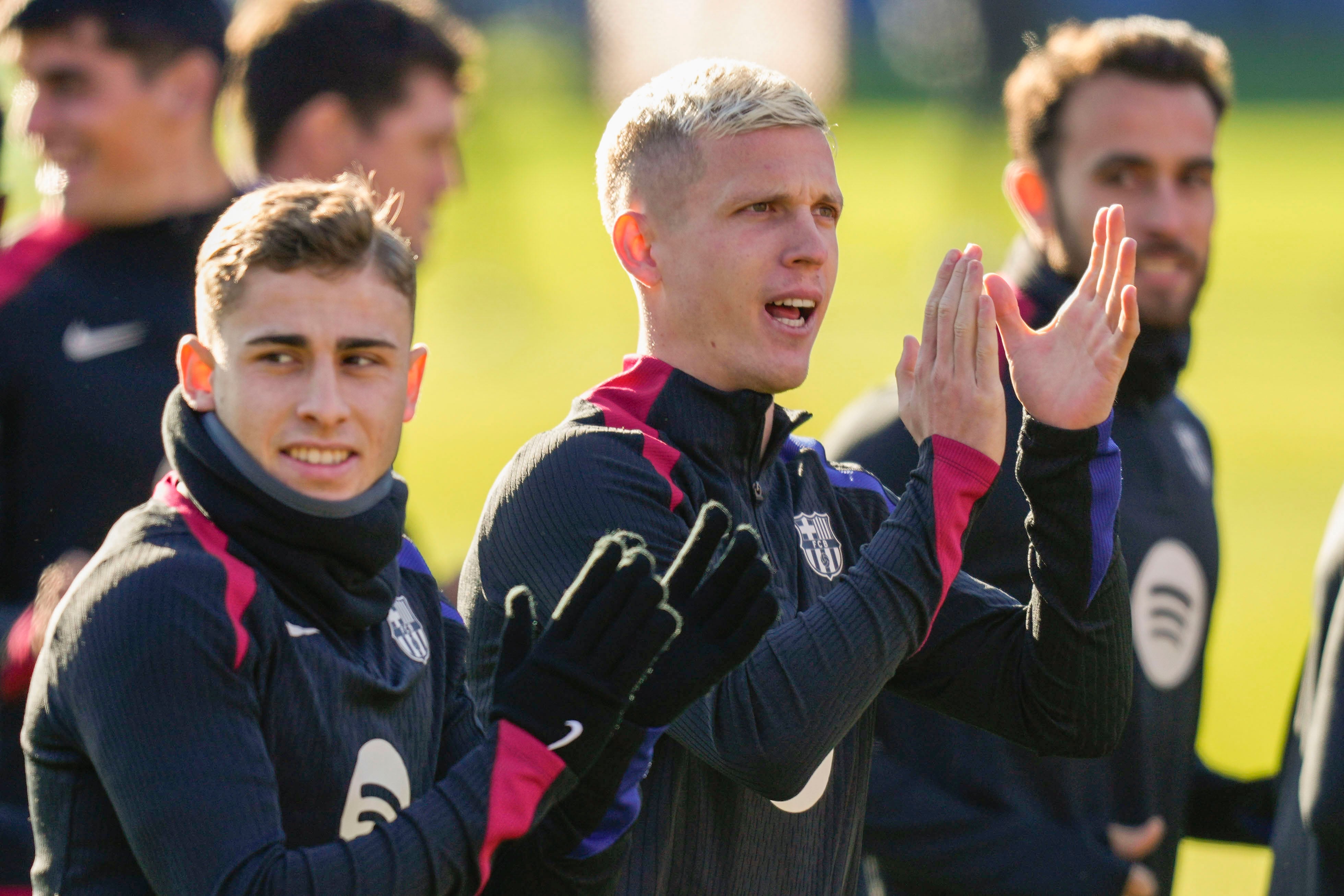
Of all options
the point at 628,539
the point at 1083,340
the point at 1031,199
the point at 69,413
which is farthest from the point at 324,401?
the point at 1031,199

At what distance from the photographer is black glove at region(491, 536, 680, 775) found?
1969mm

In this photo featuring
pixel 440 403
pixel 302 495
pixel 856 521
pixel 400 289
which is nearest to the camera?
pixel 302 495

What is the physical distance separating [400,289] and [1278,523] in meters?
12.2

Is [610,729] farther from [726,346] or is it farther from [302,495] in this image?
[726,346]

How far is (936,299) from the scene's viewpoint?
2529 mm

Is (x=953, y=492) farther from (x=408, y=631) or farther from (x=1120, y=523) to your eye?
(x=1120, y=523)

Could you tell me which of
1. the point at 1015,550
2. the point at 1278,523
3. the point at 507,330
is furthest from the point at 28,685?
the point at 507,330

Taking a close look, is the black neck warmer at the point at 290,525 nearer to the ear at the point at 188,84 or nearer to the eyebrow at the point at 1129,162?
the ear at the point at 188,84

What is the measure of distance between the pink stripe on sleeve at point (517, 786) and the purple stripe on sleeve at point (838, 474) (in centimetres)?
97

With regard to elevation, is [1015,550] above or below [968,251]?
below

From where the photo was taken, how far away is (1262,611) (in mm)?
10891

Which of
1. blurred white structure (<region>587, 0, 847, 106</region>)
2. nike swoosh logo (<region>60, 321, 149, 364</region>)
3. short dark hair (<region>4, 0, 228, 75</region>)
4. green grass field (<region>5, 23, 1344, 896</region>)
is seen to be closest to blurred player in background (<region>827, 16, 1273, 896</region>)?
nike swoosh logo (<region>60, 321, 149, 364</region>)

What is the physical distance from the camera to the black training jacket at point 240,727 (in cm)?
191

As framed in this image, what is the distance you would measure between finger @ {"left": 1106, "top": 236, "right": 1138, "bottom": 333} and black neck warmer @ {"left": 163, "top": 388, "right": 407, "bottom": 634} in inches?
45.4
